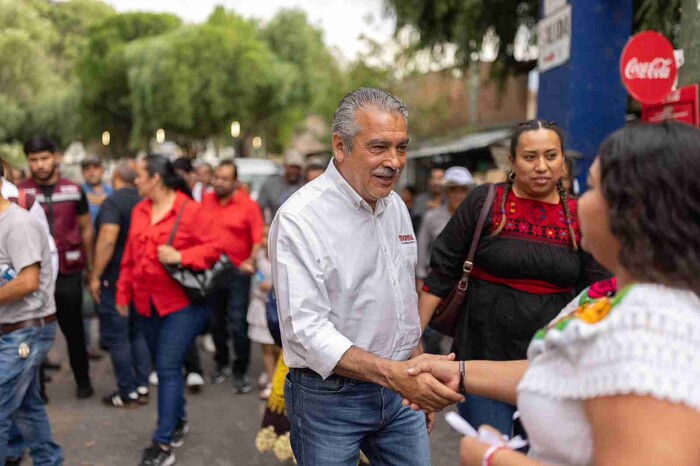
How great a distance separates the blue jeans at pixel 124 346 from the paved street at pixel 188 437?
9.6 inches

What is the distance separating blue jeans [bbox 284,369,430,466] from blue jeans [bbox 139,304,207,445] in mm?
2119

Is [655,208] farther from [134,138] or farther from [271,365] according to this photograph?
[134,138]

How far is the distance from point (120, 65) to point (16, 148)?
728 cm

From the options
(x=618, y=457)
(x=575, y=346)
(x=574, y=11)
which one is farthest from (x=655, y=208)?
(x=574, y=11)

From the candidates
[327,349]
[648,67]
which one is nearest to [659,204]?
[327,349]

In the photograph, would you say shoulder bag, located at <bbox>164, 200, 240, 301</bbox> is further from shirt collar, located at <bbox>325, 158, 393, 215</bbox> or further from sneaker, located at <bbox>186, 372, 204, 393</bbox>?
shirt collar, located at <bbox>325, 158, 393, 215</bbox>

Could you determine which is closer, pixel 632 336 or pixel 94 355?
pixel 632 336

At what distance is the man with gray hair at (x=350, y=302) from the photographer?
242 centimetres

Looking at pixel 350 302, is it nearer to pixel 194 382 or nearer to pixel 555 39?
pixel 194 382

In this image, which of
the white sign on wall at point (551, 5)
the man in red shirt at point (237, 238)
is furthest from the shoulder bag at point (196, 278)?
the white sign on wall at point (551, 5)

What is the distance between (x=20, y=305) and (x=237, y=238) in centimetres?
297

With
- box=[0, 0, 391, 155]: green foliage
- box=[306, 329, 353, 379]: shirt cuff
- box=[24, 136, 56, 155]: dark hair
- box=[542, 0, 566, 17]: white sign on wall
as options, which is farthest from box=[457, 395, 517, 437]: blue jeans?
box=[0, 0, 391, 155]: green foliage

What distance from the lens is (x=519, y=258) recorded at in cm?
315

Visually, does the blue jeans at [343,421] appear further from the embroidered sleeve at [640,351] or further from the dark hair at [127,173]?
the dark hair at [127,173]
